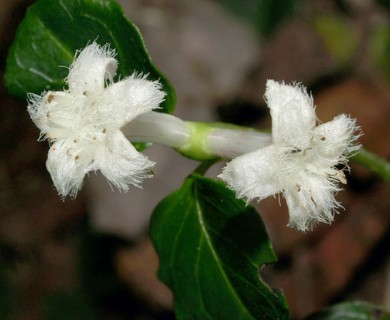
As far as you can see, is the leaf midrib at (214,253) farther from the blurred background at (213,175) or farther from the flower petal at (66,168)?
the blurred background at (213,175)

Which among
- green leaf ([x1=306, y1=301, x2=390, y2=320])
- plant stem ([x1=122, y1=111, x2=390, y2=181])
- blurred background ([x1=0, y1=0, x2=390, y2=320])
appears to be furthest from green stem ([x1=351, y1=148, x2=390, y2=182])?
blurred background ([x1=0, y1=0, x2=390, y2=320])

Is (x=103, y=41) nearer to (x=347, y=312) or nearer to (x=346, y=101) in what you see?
(x=347, y=312)

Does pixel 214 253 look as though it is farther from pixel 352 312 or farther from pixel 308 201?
pixel 352 312

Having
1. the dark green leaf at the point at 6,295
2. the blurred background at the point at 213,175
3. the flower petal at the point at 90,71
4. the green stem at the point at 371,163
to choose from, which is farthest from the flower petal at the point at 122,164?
the dark green leaf at the point at 6,295

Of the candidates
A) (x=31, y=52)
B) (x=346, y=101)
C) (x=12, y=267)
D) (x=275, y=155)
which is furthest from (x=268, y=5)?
(x=275, y=155)

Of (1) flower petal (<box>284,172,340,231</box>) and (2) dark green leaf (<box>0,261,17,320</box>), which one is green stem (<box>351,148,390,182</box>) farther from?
(2) dark green leaf (<box>0,261,17,320</box>)
